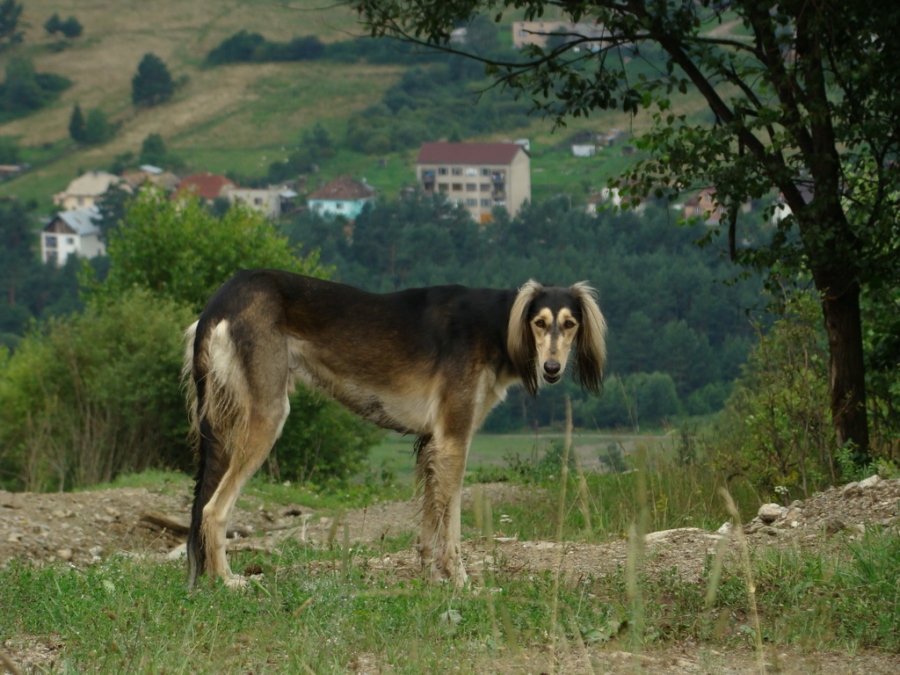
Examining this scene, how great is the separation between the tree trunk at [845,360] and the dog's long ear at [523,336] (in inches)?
180

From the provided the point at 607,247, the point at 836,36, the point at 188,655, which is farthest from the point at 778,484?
the point at 607,247

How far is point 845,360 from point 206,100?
502ft

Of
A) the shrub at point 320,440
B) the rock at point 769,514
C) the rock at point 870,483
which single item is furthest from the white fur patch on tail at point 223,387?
the shrub at point 320,440

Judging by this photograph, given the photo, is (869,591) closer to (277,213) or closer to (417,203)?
(417,203)

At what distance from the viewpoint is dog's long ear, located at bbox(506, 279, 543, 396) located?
696 cm

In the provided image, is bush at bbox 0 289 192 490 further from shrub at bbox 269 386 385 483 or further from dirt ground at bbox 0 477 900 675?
dirt ground at bbox 0 477 900 675

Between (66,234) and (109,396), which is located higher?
(66,234)

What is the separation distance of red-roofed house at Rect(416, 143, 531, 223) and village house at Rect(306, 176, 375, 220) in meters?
6.26

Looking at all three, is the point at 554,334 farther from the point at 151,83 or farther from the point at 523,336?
the point at 151,83

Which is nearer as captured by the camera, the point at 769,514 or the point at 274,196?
the point at 769,514

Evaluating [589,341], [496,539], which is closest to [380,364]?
[589,341]

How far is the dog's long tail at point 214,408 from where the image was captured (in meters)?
6.97

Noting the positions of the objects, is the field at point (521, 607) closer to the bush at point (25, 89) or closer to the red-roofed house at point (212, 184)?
the red-roofed house at point (212, 184)

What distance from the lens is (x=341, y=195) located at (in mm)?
120688
